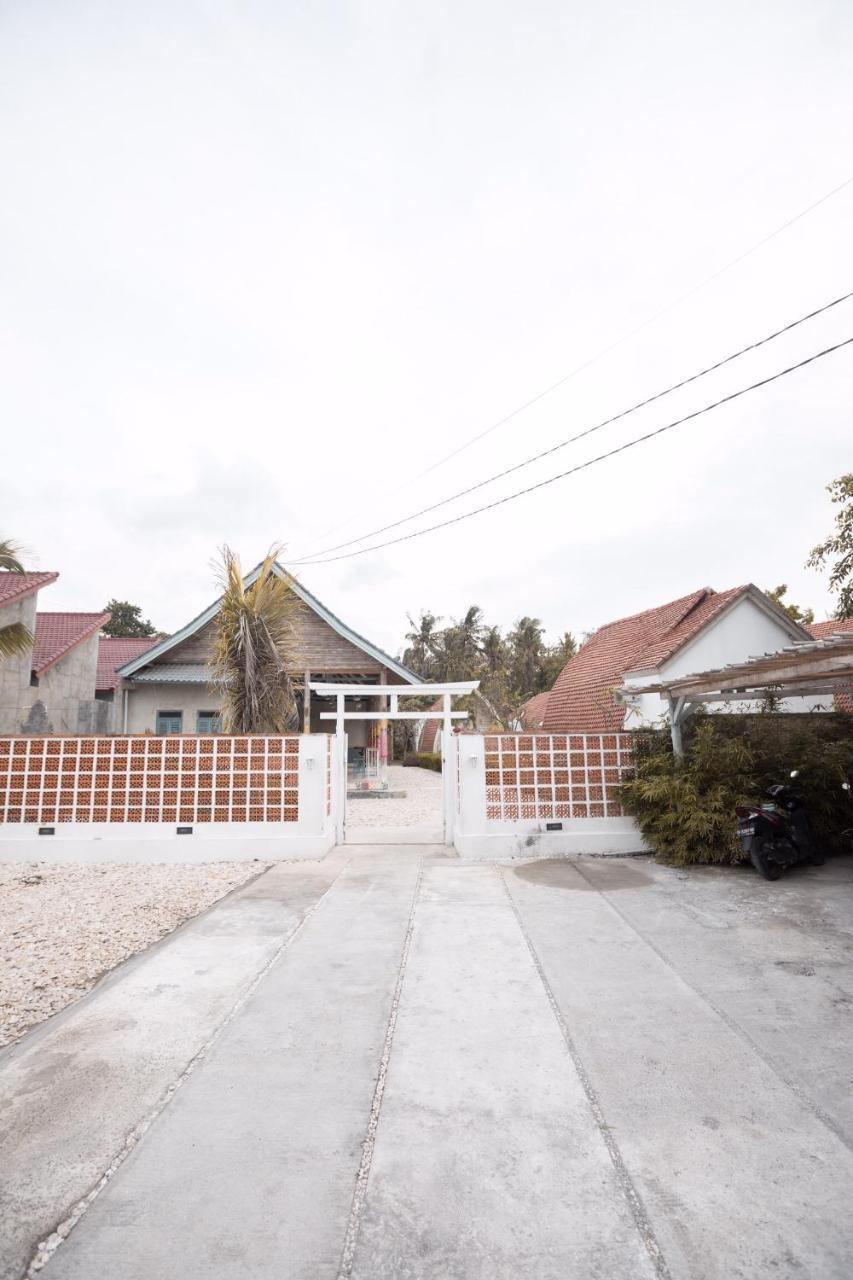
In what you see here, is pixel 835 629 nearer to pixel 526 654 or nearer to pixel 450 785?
pixel 450 785

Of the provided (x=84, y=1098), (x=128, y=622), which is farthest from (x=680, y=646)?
(x=128, y=622)

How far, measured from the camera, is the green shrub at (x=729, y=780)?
28.7 feet

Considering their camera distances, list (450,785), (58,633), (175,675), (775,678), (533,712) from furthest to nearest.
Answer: (533,712) → (58,633) → (175,675) → (450,785) → (775,678)

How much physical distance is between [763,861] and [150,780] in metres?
8.34

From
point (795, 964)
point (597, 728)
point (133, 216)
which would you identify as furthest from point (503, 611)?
point (795, 964)

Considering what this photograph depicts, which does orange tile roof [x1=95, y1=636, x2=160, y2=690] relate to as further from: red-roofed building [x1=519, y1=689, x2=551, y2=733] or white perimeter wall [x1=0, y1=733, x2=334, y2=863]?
white perimeter wall [x1=0, y1=733, x2=334, y2=863]

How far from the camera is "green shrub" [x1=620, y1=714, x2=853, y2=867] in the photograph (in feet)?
28.7

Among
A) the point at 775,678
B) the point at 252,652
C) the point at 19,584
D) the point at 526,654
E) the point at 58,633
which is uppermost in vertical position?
the point at 526,654

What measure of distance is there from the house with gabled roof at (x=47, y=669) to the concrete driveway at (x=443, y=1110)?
13.0 metres

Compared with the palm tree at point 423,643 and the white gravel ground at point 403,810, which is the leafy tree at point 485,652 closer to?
the palm tree at point 423,643

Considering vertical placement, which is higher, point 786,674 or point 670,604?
point 670,604

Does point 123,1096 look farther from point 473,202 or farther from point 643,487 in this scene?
point 643,487

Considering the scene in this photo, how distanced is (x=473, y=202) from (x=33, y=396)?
8.25 metres

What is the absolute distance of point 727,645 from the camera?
14914 millimetres
